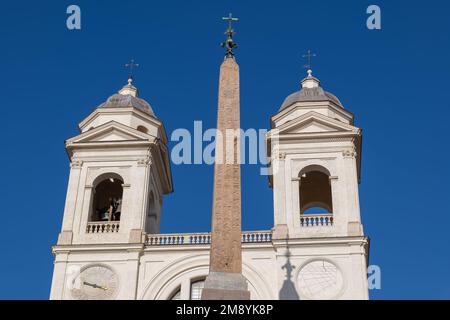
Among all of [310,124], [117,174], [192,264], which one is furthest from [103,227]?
[310,124]

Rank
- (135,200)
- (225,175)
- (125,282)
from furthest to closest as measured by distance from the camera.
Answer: (135,200), (125,282), (225,175)

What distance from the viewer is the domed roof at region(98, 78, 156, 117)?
3800 cm

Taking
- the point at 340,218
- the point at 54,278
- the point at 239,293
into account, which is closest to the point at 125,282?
the point at 54,278

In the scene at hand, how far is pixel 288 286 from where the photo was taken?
31.5m

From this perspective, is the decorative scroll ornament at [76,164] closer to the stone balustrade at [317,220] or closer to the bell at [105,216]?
the bell at [105,216]

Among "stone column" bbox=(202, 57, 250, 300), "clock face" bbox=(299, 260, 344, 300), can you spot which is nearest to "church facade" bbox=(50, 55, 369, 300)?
"clock face" bbox=(299, 260, 344, 300)

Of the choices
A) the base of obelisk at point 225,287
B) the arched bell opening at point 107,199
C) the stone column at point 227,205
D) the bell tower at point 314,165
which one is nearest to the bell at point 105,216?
the arched bell opening at point 107,199

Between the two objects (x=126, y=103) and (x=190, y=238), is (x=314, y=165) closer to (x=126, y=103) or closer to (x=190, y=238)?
(x=190, y=238)

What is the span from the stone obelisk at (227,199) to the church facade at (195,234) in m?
9.44

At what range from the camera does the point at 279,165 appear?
34.7 metres

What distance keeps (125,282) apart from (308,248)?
724 cm

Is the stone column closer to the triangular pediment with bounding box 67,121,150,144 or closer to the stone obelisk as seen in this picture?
the stone obelisk
